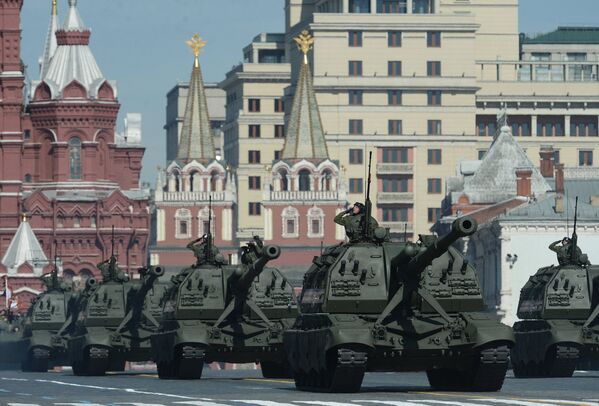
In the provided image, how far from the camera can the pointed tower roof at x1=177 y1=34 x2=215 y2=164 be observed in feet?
593

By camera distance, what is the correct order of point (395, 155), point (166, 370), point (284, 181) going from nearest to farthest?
point (166, 370) < point (284, 181) < point (395, 155)

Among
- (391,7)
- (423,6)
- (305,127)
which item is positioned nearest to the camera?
(305,127)

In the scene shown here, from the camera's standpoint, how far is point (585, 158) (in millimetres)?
196375

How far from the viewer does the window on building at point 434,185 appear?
617ft

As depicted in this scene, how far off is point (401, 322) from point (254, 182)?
160m

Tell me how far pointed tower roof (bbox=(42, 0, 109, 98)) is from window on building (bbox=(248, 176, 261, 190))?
2530 centimetres

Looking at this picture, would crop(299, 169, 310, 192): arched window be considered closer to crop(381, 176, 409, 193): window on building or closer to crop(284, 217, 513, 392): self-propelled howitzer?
crop(381, 176, 409, 193): window on building

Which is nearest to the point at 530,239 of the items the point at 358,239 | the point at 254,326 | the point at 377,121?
the point at 254,326

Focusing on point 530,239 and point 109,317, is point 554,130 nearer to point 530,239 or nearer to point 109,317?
point 530,239

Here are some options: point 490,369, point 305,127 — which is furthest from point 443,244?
point 305,127

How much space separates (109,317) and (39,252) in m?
102

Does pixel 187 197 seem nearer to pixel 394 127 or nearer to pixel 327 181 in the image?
pixel 327 181

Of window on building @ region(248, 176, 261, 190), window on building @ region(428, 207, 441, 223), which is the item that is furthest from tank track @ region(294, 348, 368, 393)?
window on building @ region(248, 176, 261, 190)

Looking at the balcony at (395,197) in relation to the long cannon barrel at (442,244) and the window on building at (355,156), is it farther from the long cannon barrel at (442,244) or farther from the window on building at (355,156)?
the long cannon barrel at (442,244)
